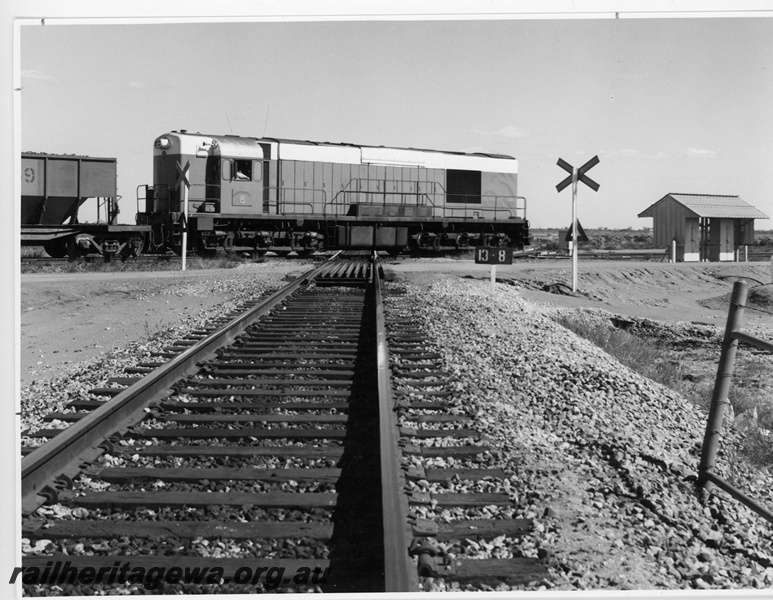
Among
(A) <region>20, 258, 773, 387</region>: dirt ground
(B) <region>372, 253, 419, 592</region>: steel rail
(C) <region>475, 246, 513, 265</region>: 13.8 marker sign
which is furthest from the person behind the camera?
(C) <region>475, 246, 513, 265</region>: 13.8 marker sign

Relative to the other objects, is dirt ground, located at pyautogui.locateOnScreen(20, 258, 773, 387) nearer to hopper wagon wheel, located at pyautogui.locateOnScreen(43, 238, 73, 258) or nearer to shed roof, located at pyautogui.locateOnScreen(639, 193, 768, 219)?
shed roof, located at pyautogui.locateOnScreen(639, 193, 768, 219)

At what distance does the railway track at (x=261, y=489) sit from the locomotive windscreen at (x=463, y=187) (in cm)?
1745

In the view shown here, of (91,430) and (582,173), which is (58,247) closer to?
(582,173)

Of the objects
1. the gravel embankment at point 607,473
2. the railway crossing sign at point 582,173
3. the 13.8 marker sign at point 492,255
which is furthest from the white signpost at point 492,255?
the gravel embankment at point 607,473

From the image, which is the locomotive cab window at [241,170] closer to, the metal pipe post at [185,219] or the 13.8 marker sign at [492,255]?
the metal pipe post at [185,219]

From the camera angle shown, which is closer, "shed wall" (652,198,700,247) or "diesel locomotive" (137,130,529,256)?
"shed wall" (652,198,700,247)

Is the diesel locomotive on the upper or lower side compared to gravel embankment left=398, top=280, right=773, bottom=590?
upper

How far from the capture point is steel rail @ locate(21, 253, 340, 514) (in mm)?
3076

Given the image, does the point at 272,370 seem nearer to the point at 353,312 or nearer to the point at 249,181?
the point at 353,312

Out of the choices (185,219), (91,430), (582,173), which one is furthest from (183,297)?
(91,430)

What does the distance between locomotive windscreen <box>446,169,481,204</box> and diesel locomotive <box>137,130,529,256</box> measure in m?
0.03

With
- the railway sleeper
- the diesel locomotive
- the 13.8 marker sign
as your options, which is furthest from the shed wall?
the railway sleeper

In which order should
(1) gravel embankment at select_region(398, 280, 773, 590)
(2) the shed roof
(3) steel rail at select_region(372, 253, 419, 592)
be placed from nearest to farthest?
(3) steel rail at select_region(372, 253, 419, 592) → (1) gravel embankment at select_region(398, 280, 773, 590) → (2) the shed roof

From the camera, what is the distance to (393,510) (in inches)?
105
